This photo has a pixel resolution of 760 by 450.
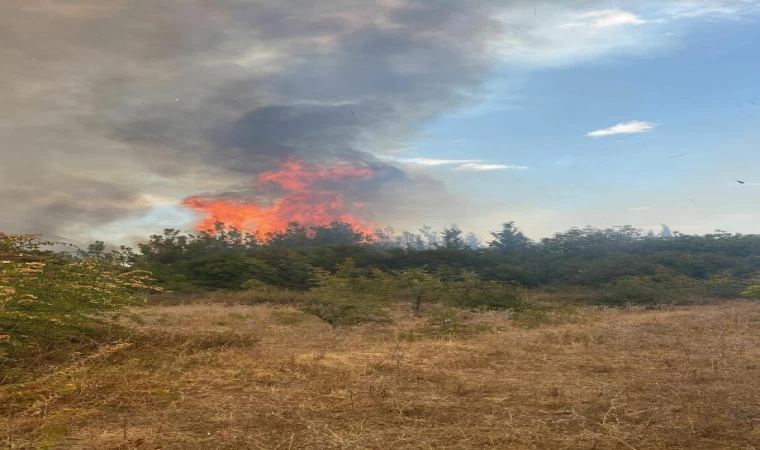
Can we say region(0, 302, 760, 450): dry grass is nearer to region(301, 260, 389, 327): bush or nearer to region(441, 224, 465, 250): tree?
region(301, 260, 389, 327): bush

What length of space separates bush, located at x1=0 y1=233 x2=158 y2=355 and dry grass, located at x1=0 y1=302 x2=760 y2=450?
1.05m

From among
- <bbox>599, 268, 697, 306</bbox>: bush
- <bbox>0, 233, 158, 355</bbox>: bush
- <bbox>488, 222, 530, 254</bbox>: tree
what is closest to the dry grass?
<bbox>0, 233, 158, 355</bbox>: bush

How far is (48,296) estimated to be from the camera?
30.3 feet

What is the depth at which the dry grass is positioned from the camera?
548cm

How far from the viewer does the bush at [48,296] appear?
8344mm

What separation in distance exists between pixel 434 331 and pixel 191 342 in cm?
640

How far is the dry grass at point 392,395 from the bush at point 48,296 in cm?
105

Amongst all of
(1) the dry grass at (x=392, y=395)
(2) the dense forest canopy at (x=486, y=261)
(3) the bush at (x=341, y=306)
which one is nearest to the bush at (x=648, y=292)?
(2) the dense forest canopy at (x=486, y=261)

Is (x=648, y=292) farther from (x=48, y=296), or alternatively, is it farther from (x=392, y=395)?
(x=48, y=296)

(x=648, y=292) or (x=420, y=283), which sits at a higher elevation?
(x=420, y=283)

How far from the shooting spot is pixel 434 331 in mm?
13906

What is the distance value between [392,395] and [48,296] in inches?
265

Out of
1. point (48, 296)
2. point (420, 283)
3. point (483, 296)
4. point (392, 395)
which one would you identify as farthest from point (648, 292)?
point (48, 296)

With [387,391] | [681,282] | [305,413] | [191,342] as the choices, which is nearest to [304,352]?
[191,342]
